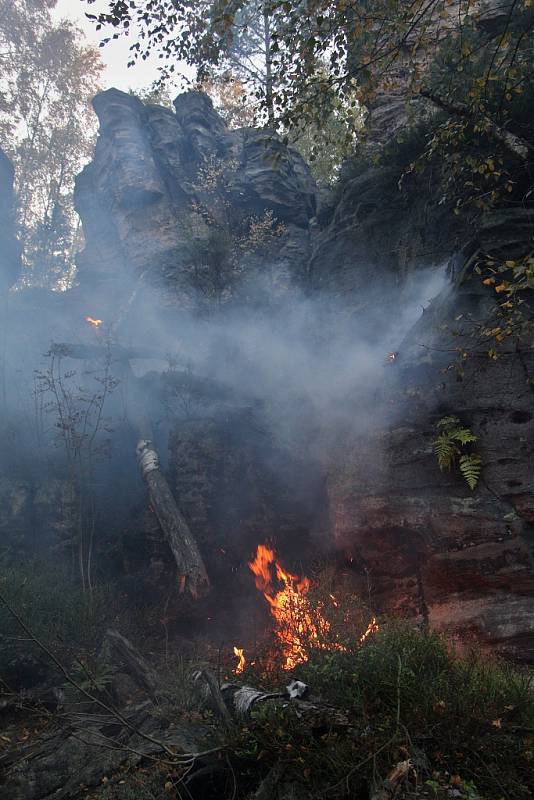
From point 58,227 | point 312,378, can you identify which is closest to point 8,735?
point 312,378

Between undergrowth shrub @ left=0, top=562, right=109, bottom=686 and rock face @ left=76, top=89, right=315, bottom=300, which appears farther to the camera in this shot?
rock face @ left=76, top=89, right=315, bottom=300

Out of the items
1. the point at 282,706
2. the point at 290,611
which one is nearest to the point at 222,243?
the point at 290,611

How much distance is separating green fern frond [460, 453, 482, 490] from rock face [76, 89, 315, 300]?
1288 cm

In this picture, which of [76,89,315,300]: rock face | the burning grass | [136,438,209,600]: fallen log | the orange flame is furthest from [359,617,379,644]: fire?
[76,89,315,300]: rock face

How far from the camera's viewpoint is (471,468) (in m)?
7.22

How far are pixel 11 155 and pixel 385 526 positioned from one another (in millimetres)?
33080

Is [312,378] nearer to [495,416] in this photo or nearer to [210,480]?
[210,480]

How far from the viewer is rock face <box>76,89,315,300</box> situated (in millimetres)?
19109

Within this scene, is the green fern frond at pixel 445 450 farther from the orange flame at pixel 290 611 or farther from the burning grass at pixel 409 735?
the burning grass at pixel 409 735

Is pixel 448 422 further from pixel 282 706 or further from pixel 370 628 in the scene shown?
pixel 282 706

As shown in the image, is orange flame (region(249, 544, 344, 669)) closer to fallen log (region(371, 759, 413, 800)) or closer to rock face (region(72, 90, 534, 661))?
rock face (region(72, 90, 534, 661))

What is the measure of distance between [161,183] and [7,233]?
635 centimetres

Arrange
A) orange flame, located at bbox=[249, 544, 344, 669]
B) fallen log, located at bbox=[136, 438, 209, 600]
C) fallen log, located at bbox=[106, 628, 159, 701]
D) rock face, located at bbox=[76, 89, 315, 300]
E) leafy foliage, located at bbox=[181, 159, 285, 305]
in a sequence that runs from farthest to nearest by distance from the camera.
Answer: rock face, located at bbox=[76, 89, 315, 300] → leafy foliage, located at bbox=[181, 159, 285, 305] → fallen log, located at bbox=[136, 438, 209, 600] → fallen log, located at bbox=[106, 628, 159, 701] → orange flame, located at bbox=[249, 544, 344, 669]

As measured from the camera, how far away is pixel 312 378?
40.2 feet
